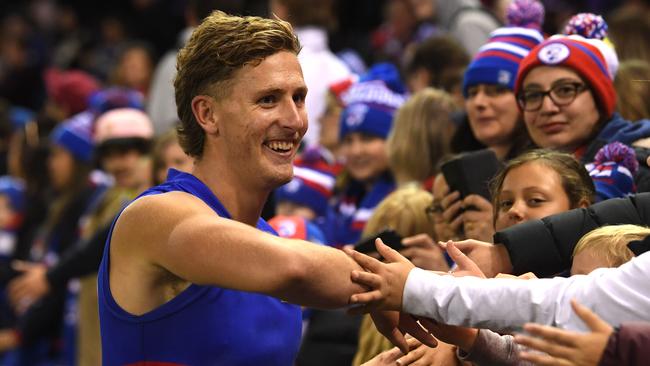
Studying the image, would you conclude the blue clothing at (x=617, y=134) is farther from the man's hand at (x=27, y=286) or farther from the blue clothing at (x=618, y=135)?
the man's hand at (x=27, y=286)

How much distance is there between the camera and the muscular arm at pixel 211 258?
3.51 m

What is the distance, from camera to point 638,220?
4.20 m

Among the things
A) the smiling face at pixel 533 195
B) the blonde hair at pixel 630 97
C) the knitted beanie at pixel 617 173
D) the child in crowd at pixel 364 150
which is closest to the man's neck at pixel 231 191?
the smiling face at pixel 533 195

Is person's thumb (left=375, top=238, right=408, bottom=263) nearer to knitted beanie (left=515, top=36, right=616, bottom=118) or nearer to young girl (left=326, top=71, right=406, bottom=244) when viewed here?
knitted beanie (left=515, top=36, right=616, bottom=118)

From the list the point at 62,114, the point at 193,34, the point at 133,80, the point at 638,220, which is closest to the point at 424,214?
the point at 638,220

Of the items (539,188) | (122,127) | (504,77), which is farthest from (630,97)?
(122,127)

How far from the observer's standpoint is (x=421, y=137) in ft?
21.0

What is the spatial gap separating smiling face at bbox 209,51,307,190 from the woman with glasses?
157cm

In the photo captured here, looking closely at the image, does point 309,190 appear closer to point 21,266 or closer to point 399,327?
point 21,266

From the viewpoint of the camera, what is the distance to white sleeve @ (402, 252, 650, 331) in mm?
3355

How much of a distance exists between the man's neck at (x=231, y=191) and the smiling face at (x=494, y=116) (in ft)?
6.66

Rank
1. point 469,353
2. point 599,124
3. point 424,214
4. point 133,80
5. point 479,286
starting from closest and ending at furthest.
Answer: point 479,286, point 469,353, point 599,124, point 424,214, point 133,80

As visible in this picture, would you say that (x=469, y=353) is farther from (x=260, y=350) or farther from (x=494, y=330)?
(x=260, y=350)

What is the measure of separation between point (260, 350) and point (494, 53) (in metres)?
2.60
